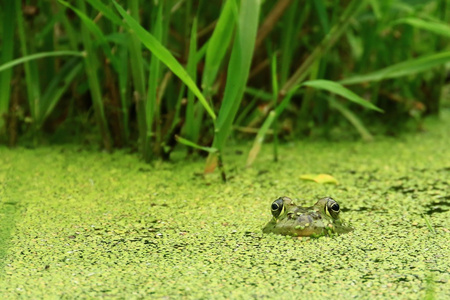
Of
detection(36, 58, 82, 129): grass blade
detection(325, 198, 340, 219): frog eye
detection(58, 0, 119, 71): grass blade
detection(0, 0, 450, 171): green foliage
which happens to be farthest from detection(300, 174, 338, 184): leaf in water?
detection(36, 58, 82, 129): grass blade

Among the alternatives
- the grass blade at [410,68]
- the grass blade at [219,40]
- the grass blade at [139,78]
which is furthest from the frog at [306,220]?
the grass blade at [410,68]

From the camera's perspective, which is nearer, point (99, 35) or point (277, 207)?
point (277, 207)

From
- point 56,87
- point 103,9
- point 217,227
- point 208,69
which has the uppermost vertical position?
point 103,9

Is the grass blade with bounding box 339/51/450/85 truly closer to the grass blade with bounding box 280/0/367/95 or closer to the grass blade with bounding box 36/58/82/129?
the grass blade with bounding box 280/0/367/95

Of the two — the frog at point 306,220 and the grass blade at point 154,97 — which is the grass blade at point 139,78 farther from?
the frog at point 306,220

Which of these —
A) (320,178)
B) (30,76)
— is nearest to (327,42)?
(320,178)

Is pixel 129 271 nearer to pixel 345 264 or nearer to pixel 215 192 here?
pixel 345 264

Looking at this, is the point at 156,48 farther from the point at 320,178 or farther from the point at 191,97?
the point at 320,178
